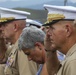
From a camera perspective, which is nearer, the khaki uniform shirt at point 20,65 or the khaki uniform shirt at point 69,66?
the khaki uniform shirt at point 69,66

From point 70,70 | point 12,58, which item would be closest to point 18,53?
point 12,58

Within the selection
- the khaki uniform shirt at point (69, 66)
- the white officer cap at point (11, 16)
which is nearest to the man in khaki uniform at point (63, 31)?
the khaki uniform shirt at point (69, 66)

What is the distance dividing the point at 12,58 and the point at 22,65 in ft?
0.97

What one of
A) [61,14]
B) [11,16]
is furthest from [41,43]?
[11,16]

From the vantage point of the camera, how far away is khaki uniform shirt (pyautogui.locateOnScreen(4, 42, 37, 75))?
4398 mm

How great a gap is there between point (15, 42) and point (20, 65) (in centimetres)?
68

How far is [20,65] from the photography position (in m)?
4.46

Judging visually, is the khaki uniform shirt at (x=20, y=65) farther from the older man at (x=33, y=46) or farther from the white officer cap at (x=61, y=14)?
the white officer cap at (x=61, y=14)

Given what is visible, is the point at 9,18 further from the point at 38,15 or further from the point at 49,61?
the point at 38,15

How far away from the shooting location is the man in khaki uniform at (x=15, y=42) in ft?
14.5

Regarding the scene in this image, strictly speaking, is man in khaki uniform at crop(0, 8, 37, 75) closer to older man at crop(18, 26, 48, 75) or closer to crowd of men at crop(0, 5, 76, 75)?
crowd of men at crop(0, 5, 76, 75)

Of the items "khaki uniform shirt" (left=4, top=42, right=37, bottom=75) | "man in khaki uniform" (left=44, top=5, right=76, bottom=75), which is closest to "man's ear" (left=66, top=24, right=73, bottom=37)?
"man in khaki uniform" (left=44, top=5, right=76, bottom=75)

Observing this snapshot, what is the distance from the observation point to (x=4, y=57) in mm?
5602

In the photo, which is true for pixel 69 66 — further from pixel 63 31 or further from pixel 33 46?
pixel 33 46
